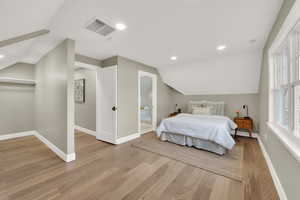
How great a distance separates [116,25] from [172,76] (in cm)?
304

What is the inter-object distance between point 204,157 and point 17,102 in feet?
18.2

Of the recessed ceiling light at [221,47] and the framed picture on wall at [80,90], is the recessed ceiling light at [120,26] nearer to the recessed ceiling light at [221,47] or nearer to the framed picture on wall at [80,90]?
the recessed ceiling light at [221,47]

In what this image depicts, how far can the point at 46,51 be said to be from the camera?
3.02 meters

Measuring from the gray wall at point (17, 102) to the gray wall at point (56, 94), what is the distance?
25.2 inches

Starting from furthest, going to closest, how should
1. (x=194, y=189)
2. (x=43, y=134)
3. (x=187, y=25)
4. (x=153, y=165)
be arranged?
(x=43, y=134)
(x=153, y=165)
(x=187, y=25)
(x=194, y=189)

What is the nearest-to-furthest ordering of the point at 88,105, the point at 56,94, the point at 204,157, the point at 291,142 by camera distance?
the point at 291,142, the point at 204,157, the point at 56,94, the point at 88,105

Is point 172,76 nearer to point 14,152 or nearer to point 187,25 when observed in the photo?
point 187,25

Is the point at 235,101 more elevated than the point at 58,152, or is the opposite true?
the point at 235,101

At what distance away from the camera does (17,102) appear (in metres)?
3.75

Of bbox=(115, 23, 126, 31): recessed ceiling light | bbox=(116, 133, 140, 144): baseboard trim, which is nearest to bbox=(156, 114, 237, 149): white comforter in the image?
bbox=(116, 133, 140, 144): baseboard trim

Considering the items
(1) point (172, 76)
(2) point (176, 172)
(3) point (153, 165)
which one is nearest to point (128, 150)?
(3) point (153, 165)

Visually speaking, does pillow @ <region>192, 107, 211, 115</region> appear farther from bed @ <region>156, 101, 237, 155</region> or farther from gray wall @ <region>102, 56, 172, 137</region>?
gray wall @ <region>102, 56, 172, 137</region>

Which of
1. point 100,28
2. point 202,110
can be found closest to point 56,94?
point 100,28

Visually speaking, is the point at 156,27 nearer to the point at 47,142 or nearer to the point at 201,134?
the point at 201,134
